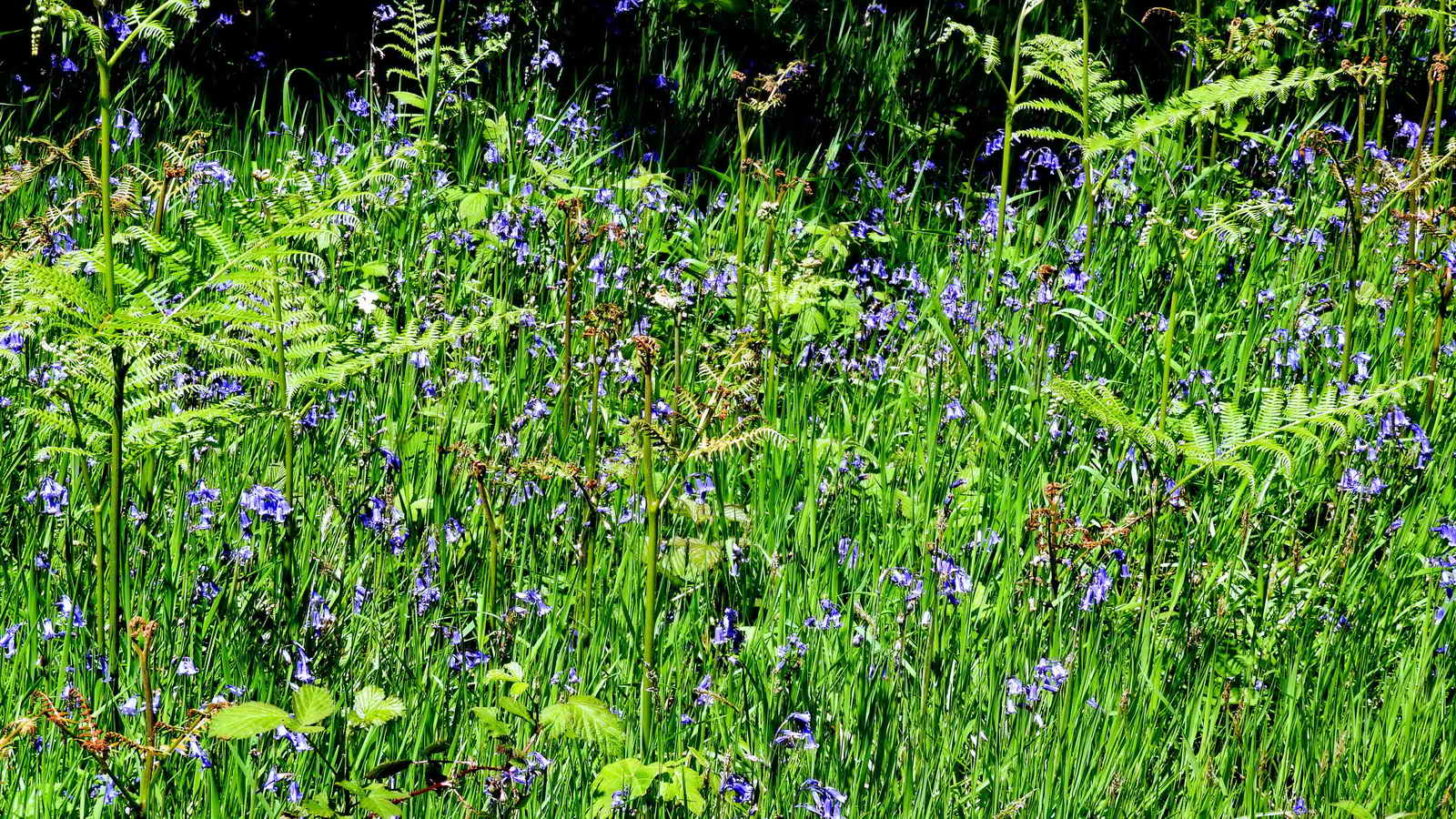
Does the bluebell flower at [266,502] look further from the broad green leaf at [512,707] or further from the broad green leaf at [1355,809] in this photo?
the broad green leaf at [1355,809]

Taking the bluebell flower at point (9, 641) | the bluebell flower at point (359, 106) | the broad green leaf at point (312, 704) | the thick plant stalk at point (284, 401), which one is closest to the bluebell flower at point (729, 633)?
the broad green leaf at point (312, 704)

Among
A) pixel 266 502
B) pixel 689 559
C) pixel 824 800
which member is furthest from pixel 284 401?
pixel 824 800

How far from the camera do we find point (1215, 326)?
4078mm

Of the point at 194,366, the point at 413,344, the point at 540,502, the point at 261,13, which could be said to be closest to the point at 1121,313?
the point at 540,502

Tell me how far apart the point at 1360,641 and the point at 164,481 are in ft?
8.58

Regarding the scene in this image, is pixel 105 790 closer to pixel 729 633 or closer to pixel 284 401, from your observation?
pixel 284 401

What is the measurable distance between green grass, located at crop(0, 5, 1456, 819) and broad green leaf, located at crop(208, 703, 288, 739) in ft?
0.04

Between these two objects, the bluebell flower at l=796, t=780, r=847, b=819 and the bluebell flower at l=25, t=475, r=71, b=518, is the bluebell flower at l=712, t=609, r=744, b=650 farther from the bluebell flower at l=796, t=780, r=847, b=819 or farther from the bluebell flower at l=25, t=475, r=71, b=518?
the bluebell flower at l=25, t=475, r=71, b=518

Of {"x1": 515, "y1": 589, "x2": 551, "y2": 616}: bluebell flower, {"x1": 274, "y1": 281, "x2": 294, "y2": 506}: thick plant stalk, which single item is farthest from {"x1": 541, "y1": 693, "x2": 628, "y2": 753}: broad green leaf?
{"x1": 274, "y1": 281, "x2": 294, "y2": 506}: thick plant stalk

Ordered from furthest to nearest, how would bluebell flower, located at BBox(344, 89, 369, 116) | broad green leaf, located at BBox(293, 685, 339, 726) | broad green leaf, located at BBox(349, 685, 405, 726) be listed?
bluebell flower, located at BBox(344, 89, 369, 116) → broad green leaf, located at BBox(349, 685, 405, 726) → broad green leaf, located at BBox(293, 685, 339, 726)

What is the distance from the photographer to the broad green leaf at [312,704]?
1870 millimetres

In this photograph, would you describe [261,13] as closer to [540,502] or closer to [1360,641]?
[540,502]

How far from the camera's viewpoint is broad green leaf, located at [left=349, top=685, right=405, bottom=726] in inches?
77.7

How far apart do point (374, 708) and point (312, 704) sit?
0.14 m
